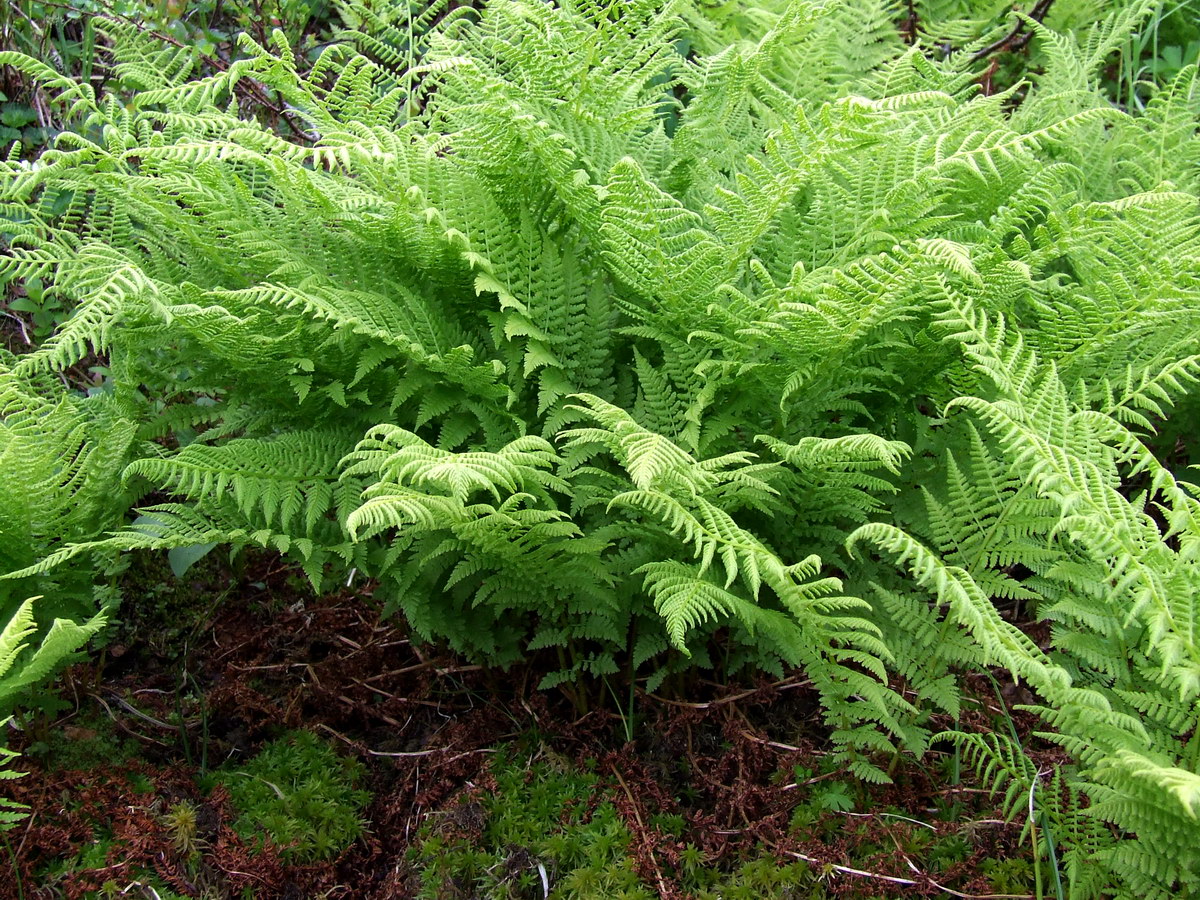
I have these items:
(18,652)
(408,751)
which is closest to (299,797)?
(408,751)

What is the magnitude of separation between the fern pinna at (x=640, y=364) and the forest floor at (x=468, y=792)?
5.7 inches

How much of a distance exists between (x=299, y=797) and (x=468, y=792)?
1.23ft

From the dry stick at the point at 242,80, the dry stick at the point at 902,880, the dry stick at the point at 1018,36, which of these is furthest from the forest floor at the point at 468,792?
the dry stick at the point at 1018,36

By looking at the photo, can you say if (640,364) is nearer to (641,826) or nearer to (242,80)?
(641,826)

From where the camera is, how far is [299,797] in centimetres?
212

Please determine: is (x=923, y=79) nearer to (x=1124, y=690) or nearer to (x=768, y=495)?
(x=768, y=495)

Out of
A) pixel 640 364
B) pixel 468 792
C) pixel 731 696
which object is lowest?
pixel 468 792

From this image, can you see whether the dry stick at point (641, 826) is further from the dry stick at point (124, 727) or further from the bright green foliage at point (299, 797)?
the dry stick at point (124, 727)

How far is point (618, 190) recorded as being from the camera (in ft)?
6.57

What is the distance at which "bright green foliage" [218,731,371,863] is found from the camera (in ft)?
6.73

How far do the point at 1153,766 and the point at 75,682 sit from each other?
233cm

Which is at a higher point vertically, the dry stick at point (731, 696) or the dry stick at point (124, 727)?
the dry stick at point (731, 696)

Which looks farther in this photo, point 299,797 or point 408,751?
point 408,751

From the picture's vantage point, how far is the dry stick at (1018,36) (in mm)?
3746
